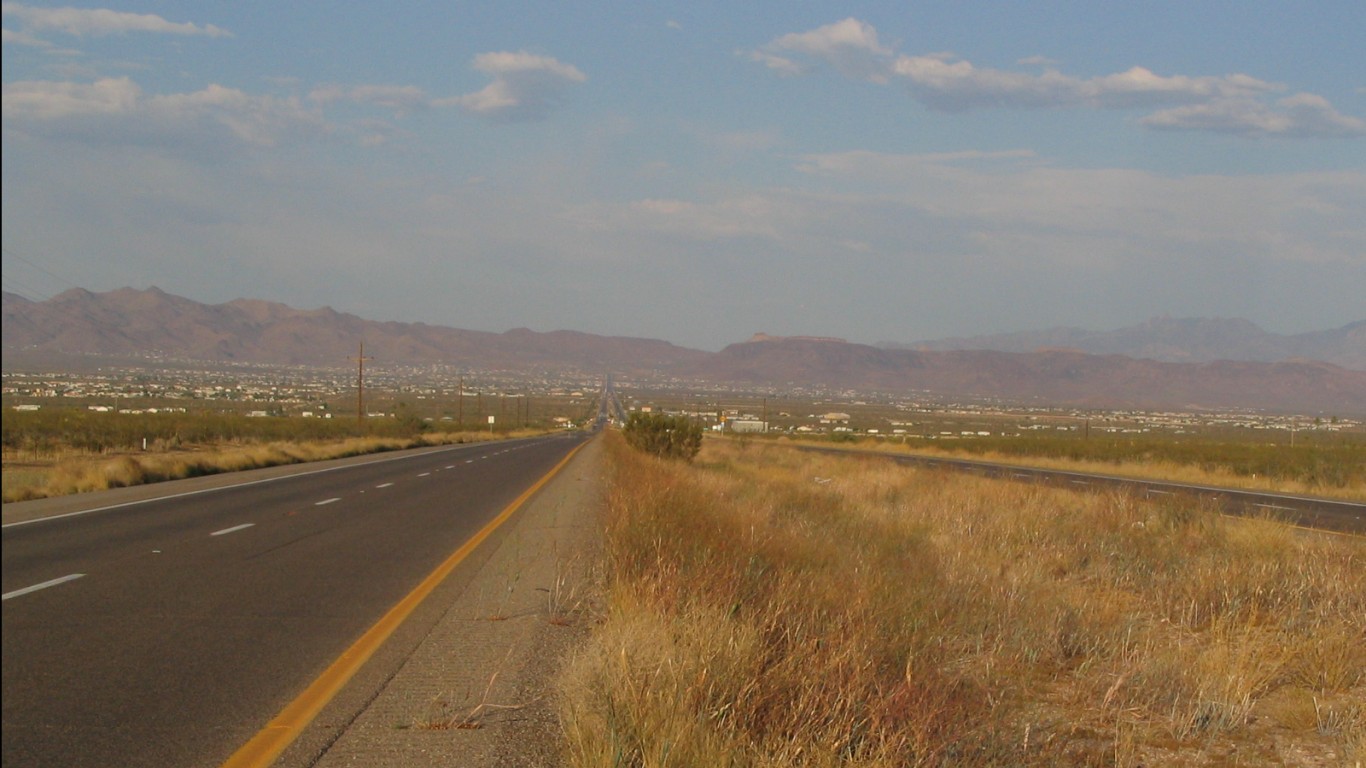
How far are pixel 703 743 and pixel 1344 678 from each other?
5.24 m

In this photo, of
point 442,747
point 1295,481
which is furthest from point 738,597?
point 1295,481

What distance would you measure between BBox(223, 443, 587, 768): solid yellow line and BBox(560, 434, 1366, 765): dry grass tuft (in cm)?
147

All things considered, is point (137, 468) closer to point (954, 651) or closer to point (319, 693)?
point (319, 693)

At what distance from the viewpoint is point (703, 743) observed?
523cm

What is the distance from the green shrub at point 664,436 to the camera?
125 feet

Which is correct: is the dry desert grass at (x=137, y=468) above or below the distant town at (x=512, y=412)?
above

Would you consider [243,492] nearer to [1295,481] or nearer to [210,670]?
[210,670]

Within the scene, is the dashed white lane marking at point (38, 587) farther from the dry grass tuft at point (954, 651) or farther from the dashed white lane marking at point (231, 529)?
the dry grass tuft at point (954, 651)

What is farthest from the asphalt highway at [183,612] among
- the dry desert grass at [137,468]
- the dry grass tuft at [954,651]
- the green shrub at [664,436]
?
the green shrub at [664,436]

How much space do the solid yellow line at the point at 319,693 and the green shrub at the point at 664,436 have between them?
25919 millimetres

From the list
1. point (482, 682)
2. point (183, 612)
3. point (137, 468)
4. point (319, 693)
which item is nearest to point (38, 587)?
point (183, 612)

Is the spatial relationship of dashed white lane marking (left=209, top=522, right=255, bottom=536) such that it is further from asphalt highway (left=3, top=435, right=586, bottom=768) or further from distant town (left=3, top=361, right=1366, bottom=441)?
distant town (left=3, top=361, right=1366, bottom=441)

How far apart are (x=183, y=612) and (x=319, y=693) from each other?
10.1 feet

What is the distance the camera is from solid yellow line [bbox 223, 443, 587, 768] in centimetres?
583
